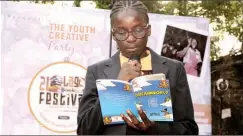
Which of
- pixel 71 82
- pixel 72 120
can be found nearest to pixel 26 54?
pixel 71 82

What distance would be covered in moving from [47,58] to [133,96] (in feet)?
4.56

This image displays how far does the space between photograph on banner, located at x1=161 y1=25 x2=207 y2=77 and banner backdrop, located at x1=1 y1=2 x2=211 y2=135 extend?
6cm

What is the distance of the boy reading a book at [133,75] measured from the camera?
1.22 m

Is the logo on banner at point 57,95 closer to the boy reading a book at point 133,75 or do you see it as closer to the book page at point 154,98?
the boy reading a book at point 133,75

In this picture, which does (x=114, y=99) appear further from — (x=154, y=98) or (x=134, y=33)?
(x=134, y=33)

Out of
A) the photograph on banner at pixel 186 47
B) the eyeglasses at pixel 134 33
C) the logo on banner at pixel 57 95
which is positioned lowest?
the logo on banner at pixel 57 95

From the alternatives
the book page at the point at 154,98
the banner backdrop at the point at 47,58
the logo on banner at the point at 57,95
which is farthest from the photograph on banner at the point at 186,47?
the book page at the point at 154,98

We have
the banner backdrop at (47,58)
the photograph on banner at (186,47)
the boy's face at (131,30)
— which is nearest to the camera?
the boy's face at (131,30)

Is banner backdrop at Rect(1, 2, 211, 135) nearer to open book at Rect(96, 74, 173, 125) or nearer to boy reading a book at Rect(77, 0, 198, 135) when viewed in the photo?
boy reading a book at Rect(77, 0, 198, 135)

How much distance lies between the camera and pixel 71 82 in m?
2.54

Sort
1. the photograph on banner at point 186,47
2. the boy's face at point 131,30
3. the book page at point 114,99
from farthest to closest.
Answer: the photograph on banner at point 186,47 → the boy's face at point 131,30 → the book page at point 114,99

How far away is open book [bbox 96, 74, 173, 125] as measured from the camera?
1.20m

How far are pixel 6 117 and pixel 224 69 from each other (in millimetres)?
2506

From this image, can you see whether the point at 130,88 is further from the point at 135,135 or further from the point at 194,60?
the point at 194,60
